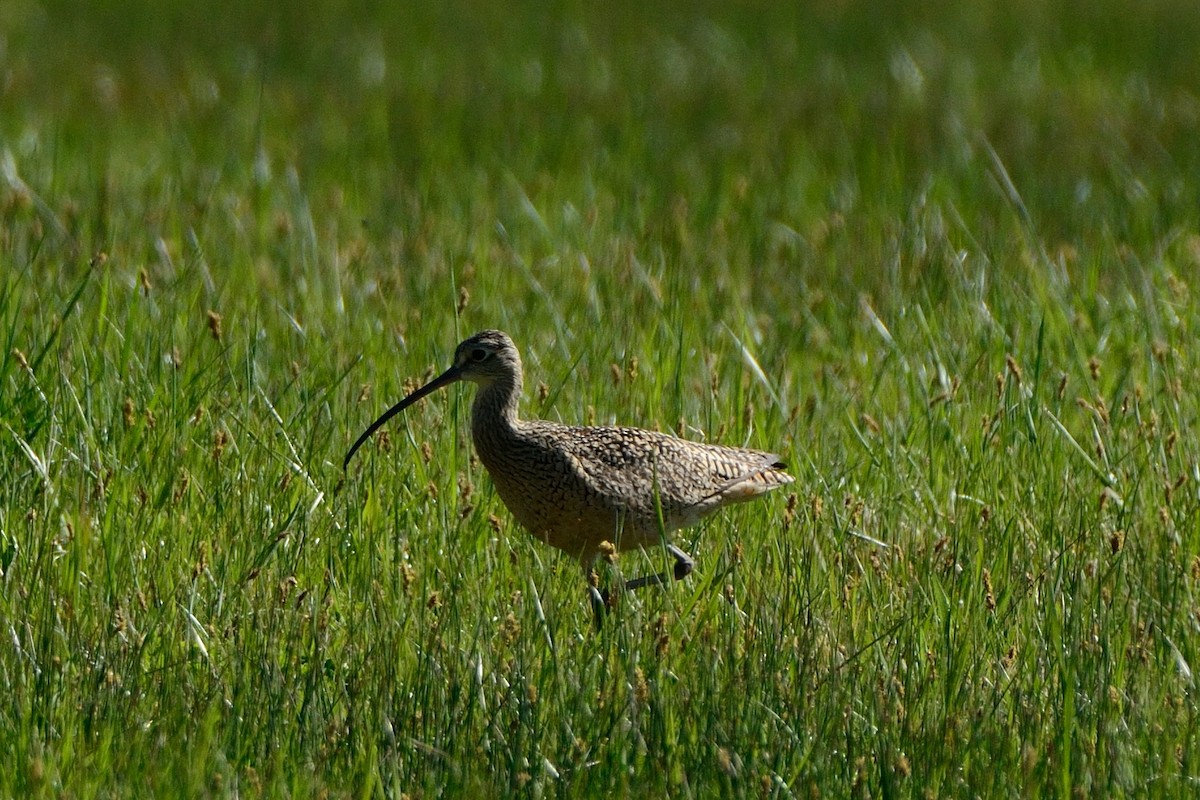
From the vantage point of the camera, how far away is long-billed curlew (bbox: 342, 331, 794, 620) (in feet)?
17.5

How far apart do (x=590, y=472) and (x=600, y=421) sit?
103 cm

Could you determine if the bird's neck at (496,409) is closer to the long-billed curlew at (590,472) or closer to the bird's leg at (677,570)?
the long-billed curlew at (590,472)

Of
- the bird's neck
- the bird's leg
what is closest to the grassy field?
the bird's leg

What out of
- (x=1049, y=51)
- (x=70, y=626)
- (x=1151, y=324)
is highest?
(x=70, y=626)

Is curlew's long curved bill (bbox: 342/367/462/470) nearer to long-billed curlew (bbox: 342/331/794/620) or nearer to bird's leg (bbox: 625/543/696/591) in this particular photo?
long-billed curlew (bbox: 342/331/794/620)

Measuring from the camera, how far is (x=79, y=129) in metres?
10.5

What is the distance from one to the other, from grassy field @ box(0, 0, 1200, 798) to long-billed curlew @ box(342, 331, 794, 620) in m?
0.11

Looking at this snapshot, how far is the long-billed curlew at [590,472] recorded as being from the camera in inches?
211

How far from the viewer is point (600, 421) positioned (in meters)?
6.37

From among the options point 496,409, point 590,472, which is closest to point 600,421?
point 496,409

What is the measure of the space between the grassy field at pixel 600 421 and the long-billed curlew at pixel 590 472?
113 millimetres

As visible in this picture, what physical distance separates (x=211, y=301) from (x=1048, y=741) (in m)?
4.03

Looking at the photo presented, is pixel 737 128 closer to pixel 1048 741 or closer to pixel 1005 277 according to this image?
pixel 1005 277

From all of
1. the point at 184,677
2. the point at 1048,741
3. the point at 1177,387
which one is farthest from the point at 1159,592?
the point at 184,677
